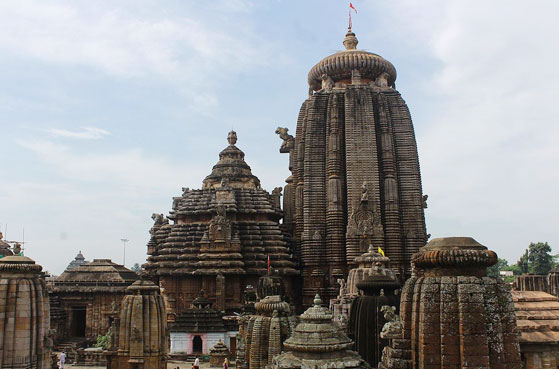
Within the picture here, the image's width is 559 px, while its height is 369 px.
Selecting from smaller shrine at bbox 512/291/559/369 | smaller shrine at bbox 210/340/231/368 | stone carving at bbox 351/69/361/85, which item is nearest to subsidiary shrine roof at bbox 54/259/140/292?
smaller shrine at bbox 210/340/231/368

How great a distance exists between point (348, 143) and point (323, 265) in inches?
401

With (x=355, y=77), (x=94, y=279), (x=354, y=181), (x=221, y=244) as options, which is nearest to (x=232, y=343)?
(x=221, y=244)

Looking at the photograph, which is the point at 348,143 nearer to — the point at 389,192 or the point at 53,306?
the point at 389,192

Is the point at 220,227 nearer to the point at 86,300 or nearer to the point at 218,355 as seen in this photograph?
the point at 218,355

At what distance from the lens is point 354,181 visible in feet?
139

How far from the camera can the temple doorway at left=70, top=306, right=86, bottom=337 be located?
47.3 meters

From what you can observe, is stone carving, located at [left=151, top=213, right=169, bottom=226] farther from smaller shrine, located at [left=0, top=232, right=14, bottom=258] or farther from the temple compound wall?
smaller shrine, located at [left=0, top=232, right=14, bottom=258]

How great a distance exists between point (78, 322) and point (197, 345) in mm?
19398

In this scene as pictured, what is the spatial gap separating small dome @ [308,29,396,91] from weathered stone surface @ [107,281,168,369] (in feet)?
101

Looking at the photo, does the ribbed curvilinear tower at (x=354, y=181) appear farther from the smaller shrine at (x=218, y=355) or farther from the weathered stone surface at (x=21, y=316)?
the weathered stone surface at (x=21, y=316)

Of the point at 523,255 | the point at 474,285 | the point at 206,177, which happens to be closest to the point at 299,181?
the point at 206,177

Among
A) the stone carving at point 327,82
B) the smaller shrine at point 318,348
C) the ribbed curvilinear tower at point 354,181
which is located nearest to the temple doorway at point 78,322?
the ribbed curvilinear tower at point 354,181

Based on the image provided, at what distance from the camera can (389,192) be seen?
4225 centimetres

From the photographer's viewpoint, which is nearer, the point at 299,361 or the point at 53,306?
the point at 299,361
